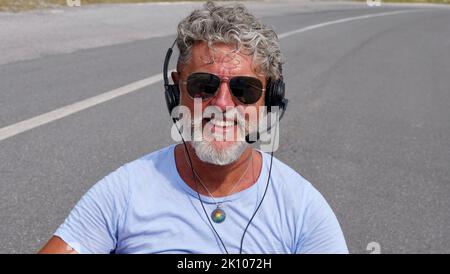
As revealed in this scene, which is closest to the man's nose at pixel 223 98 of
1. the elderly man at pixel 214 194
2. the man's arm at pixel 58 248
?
the elderly man at pixel 214 194

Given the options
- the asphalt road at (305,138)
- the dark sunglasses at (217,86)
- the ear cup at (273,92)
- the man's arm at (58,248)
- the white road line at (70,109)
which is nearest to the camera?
the man's arm at (58,248)

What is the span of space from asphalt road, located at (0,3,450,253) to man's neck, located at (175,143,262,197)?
1.99 metres

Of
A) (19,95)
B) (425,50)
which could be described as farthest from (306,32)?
(19,95)

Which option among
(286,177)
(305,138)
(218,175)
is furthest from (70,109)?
(286,177)

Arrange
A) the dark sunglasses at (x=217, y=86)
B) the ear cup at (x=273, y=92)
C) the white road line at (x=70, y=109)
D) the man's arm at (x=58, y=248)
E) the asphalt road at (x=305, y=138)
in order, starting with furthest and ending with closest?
the white road line at (x=70, y=109) → the asphalt road at (x=305, y=138) → the ear cup at (x=273, y=92) → the dark sunglasses at (x=217, y=86) → the man's arm at (x=58, y=248)

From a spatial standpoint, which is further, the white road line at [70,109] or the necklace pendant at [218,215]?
the white road line at [70,109]

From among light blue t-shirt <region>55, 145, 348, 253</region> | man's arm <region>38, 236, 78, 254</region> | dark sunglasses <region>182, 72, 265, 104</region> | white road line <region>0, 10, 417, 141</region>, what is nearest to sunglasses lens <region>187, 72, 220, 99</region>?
dark sunglasses <region>182, 72, 265, 104</region>

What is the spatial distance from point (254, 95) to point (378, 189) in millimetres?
3331

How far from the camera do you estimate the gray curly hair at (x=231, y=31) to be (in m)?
2.51

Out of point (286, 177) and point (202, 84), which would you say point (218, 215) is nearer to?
point (286, 177)

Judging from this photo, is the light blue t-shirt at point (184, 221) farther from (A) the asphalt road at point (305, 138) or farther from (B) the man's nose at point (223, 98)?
(A) the asphalt road at point (305, 138)

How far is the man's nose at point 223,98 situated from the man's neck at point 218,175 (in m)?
0.22

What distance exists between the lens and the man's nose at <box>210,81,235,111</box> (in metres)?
2.59

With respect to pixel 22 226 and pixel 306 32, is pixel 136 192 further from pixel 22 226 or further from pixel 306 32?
pixel 306 32
